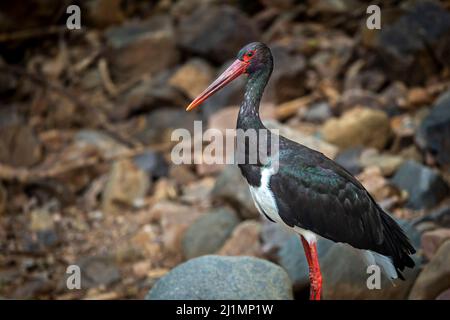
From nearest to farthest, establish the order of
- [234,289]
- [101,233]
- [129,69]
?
[234,289] < [101,233] < [129,69]

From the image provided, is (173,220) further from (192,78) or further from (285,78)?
(192,78)

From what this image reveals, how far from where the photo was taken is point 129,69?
12625 millimetres

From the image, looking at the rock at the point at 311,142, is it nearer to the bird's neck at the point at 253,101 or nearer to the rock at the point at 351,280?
the rock at the point at 351,280

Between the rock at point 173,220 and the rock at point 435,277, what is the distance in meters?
3.50

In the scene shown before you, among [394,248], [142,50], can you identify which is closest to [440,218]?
[394,248]

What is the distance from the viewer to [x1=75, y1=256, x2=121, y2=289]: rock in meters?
7.51

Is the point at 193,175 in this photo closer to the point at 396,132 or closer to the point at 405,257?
the point at 396,132

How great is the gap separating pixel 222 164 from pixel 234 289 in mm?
4544

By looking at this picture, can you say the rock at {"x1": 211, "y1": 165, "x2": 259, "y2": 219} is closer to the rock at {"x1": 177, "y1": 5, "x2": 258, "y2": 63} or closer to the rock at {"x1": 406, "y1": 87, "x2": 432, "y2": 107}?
the rock at {"x1": 406, "y1": 87, "x2": 432, "y2": 107}

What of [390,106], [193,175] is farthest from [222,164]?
[390,106]

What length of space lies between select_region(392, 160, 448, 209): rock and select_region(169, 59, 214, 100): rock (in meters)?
4.96

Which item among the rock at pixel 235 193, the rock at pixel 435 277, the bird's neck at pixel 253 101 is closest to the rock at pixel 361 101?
the rock at pixel 235 193

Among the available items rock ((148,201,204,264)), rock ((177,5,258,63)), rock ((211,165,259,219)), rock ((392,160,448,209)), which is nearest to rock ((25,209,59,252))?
rock ((148,201,204,264))
